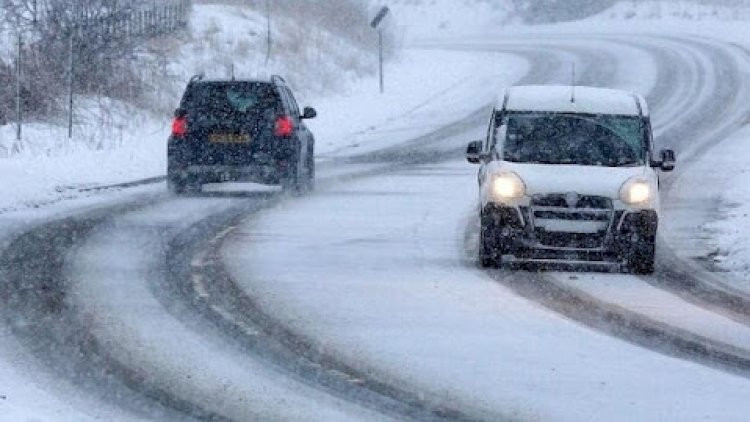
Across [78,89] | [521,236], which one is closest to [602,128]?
[521,236]

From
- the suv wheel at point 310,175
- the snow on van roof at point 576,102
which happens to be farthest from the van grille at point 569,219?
the suv wheel at point 310,175

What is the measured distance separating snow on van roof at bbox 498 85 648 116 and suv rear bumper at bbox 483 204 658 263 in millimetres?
1591

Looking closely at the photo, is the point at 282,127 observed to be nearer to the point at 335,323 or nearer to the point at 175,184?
the point at 175,184

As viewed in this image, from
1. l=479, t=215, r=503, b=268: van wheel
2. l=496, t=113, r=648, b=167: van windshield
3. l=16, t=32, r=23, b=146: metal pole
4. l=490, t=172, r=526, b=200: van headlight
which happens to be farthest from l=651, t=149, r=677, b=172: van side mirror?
l=16, t=32, r=23, b=146: metal pole

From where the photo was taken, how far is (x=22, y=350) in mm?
10641

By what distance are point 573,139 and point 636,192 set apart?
1171mm

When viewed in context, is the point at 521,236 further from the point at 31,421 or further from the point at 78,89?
the point at 78,89

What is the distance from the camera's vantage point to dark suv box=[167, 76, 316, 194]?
23.3 metres

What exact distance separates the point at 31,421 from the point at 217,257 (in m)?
7.69

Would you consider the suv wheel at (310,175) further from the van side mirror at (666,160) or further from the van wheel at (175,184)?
the van side mirror at (666,160)

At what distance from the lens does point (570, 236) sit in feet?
50.9

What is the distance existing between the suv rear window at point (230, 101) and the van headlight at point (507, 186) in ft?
26.8

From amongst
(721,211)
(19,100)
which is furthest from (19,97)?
(721,211)

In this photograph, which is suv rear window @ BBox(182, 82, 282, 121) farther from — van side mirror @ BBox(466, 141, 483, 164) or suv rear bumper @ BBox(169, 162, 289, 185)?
van side mirror @ BBox(466, 141, 483, 164)
